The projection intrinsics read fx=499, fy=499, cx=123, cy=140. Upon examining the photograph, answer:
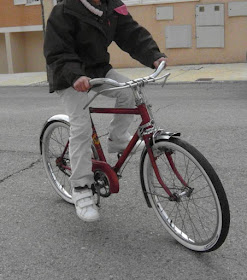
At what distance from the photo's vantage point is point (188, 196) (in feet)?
10.7

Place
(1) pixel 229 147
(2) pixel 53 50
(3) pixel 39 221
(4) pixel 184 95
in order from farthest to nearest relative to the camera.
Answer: (4) pixel 184 95, (1) pixel 229 147, (3) pixel 39 221, (2) pixel 53 50

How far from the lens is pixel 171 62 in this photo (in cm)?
1644

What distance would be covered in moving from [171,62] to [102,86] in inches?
515

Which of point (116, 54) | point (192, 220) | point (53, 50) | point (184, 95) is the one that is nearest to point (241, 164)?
point (192, 220)

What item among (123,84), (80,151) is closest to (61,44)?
(123,84)

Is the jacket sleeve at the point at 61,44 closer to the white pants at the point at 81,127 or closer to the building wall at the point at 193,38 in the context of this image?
the white pants at the point at 81,127

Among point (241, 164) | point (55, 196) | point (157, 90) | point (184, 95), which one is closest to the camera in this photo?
point (55, 196)

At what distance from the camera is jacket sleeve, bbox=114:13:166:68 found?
3.59 m

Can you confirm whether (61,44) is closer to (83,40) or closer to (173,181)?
(83,40)

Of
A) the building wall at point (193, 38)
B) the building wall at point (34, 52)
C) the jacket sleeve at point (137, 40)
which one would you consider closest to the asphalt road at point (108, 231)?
the jacket sleeve at point (137, 40)

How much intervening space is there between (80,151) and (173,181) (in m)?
0.70

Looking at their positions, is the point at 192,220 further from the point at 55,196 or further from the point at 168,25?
the point at 168,25

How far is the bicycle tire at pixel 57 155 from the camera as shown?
4137mm

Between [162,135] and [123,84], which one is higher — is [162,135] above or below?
below
